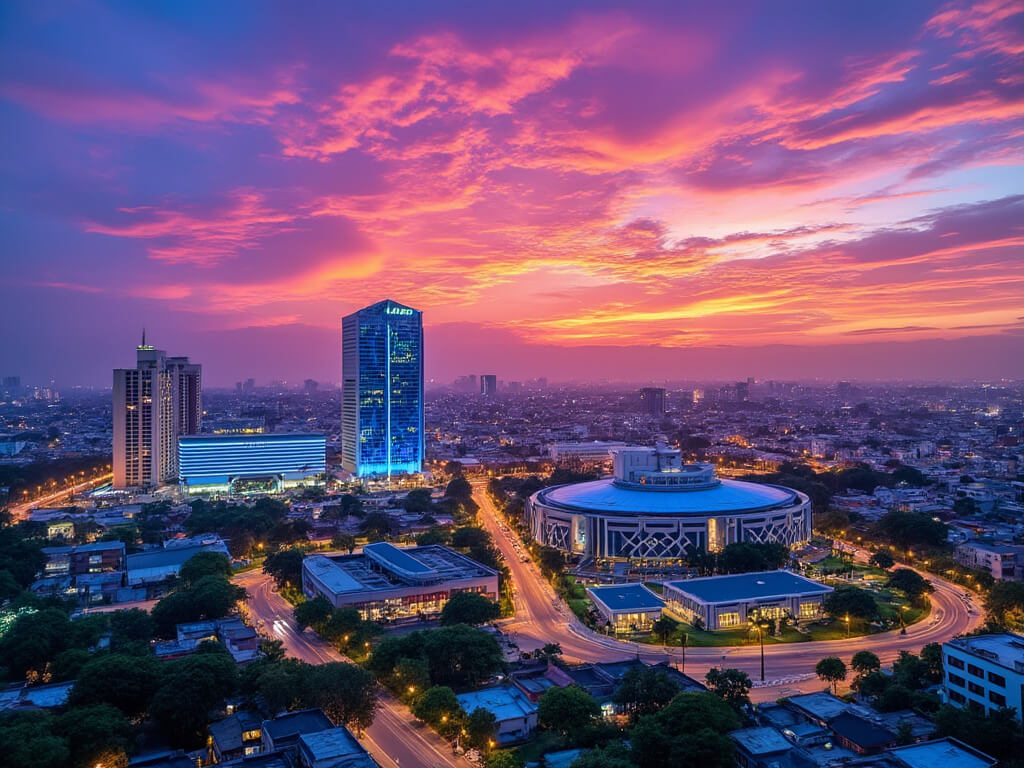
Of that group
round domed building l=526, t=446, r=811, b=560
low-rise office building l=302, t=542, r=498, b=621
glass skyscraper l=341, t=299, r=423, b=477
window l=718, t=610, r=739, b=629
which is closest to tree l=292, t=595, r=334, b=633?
low-rise office building l=302, t=542, r=498, b=621

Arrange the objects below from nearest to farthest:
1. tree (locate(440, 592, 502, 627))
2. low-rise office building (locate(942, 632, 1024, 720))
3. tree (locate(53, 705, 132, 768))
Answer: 1. tree (locate(53, 705, 132, 768))
2. low-rise office building (locate(942, 632, 1024, 720))
3. tree (locate(440, 592, 502, 627))

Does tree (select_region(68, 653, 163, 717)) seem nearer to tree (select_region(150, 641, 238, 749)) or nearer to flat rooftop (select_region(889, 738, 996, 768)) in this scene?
tree (select_region(150, 641, 238, 749))

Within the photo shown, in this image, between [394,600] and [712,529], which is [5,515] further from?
[712,529]

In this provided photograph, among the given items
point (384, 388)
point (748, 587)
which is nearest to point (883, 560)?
point (748, 587)

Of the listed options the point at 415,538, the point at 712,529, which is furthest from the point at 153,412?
the point at 712,529

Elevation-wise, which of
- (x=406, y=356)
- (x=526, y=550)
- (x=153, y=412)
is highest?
(x=406, y=356)

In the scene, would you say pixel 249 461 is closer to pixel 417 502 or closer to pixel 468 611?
pixel 417 502
